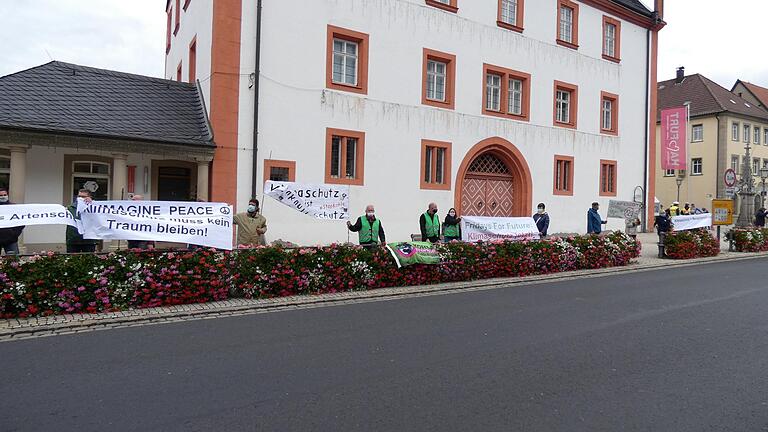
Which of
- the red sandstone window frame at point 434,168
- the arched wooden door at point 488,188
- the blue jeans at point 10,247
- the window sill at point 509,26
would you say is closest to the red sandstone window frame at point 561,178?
the arched wooden door at point 488,188

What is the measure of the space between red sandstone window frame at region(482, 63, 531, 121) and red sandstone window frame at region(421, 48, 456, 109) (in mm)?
1495

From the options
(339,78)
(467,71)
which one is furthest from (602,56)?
(339,78)

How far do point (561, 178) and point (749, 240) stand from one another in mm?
6821

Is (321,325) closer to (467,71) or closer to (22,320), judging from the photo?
(22,320)

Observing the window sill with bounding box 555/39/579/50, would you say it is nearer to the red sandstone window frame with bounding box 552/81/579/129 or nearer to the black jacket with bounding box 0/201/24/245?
the red sandstone window frame with bounding box 552/81/579/129

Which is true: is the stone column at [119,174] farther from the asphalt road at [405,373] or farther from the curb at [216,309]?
Answer: the asphalt road at [405,373]

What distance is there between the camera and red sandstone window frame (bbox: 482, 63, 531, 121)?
20.9 m

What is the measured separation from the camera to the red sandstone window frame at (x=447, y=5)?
63.1ft

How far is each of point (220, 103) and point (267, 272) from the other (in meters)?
7.41

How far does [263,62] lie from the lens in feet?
52.7

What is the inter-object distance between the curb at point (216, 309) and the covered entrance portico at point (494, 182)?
8.31 m

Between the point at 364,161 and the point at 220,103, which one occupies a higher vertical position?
the point at 220,103

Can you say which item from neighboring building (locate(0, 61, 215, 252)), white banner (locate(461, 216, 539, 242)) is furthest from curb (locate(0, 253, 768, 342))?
neighboring building (locate(0, 61, 215, 252))

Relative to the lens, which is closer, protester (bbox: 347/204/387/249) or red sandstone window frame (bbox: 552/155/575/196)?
protester (bbox: 347/204/387/249)
